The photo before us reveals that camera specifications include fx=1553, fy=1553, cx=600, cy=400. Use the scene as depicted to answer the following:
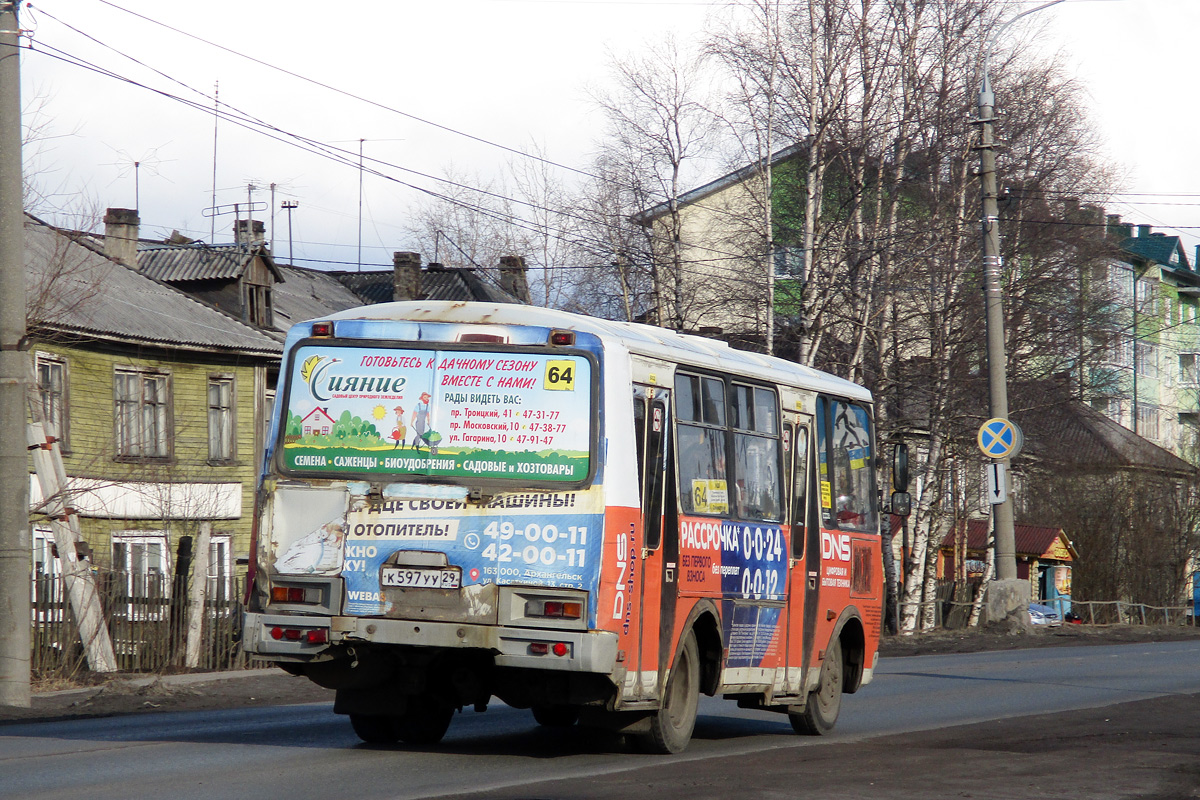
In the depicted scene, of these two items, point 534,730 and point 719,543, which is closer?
point 719,543

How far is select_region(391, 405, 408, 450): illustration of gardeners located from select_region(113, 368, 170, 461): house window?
2187 cm

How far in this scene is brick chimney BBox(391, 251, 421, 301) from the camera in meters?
45.7

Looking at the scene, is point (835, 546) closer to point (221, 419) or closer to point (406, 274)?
point (221, 419)

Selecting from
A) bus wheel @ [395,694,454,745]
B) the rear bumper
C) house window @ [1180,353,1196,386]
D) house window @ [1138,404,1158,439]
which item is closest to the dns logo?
bus wheel @ [395,694,454,745]

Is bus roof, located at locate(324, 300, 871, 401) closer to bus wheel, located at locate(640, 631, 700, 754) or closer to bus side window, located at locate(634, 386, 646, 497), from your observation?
bus side window, located at locate(634, 386, 646, 497)

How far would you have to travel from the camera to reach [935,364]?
29750 mm

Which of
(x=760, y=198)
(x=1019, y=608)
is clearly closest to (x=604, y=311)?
(x=760, y=198)

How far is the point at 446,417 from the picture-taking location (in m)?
9.68

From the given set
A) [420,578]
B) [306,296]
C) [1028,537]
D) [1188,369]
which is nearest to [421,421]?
[420,578]

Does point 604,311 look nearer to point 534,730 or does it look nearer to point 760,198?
point 760,198

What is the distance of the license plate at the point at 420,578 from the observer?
370 inches

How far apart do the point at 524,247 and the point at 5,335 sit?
108 feet

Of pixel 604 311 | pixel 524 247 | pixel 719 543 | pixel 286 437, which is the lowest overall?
pixel 719 543

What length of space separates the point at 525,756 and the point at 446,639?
1634mm
